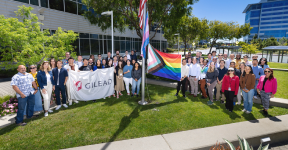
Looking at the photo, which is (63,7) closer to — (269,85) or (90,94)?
(90,94)


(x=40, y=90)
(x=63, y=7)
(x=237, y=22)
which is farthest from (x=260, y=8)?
(x=40, y=90)

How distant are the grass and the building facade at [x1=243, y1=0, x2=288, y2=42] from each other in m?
137

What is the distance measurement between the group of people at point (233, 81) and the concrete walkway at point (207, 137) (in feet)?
3.79

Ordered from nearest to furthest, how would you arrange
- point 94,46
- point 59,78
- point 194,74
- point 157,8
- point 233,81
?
point 233,81
point 59,78
point 194,74
point 157,8
point 94,46

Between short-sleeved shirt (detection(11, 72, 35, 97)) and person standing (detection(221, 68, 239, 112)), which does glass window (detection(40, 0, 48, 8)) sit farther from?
person standing (detection(221, 68, 239, 112))

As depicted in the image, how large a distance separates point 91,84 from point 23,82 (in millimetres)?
2825

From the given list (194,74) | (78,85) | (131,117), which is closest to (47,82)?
(78,85)

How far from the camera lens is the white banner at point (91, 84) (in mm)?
7023

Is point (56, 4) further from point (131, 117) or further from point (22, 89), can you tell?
point (131, 117)

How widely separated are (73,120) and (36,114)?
165cm

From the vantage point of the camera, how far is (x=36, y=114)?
19.0ft

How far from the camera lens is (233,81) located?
19.8 feet

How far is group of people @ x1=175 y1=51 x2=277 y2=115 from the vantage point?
5793 mm

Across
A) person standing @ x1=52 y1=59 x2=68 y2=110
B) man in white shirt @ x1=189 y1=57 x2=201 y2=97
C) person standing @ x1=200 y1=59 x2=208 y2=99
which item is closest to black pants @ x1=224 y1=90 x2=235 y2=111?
person standing @ x1=200 y1=59 x2=208 y2=99
